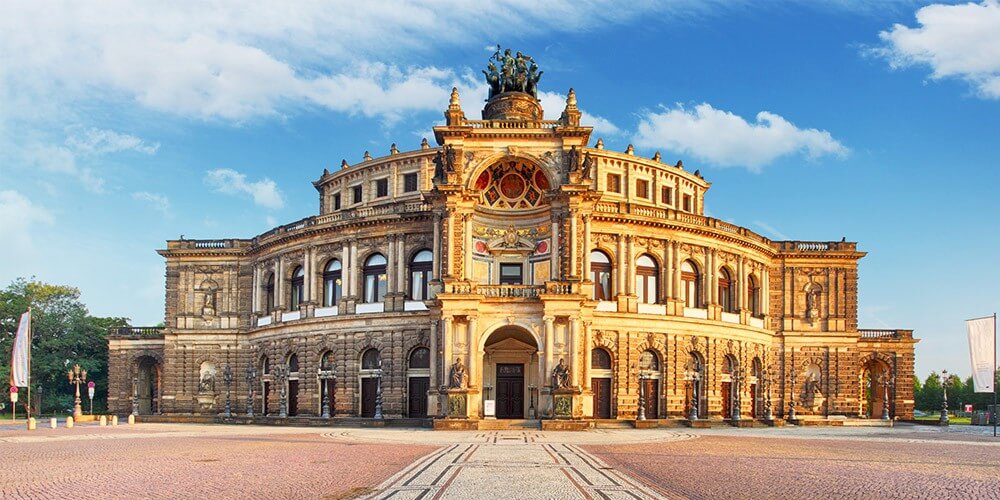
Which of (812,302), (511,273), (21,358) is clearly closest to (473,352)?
(511,273)

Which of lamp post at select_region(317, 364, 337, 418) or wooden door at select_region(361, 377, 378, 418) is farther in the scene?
lamp post at select_region(317, 364, 337, 418)

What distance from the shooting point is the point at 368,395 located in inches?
2633

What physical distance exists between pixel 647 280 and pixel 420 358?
16340mm

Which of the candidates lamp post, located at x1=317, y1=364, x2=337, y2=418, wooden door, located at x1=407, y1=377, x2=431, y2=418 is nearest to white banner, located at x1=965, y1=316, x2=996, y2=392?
wooden door, located at x1=407, y1=377, x2=431, y2=418

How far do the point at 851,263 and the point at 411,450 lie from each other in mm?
51048

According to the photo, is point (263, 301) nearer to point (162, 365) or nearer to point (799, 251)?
point (162, 365)

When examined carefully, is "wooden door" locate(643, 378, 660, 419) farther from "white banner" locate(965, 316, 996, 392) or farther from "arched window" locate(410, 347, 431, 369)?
"white banner" locate(965, 316, 996, 392)

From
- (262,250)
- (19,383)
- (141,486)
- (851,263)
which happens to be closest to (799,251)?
(851,263)

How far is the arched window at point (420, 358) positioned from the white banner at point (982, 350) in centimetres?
3263

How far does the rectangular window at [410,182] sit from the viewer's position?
70.9m

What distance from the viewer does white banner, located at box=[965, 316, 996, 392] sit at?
50469 millimetres

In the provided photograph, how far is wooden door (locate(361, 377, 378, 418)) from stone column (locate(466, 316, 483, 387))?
41.7 feet

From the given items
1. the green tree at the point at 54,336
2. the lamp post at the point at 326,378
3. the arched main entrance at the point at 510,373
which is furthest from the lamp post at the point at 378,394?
the green tree at the point at 54,336

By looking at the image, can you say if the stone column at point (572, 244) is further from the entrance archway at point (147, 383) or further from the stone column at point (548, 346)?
the entrance archway at point (147, 383)
